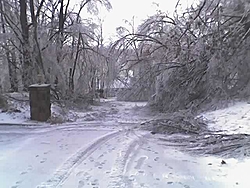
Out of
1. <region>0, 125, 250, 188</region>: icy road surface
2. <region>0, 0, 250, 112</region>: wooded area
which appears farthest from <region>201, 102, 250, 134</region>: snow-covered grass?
<region>0, 125, 250, 188</region>: icy road surface

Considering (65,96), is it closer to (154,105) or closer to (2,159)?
(154,105)

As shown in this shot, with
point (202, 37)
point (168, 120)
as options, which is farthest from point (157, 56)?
point (168, 120)

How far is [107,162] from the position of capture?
4.09 metres

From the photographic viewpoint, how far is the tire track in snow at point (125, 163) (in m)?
3.31

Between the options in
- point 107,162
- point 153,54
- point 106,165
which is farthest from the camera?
point 153,54

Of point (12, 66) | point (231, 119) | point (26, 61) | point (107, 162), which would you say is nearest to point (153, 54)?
point (26, 61)

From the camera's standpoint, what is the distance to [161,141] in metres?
5.45

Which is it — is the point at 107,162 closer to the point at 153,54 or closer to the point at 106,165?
the point at 106,165

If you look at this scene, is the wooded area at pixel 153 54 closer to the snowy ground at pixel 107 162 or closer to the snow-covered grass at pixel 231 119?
the snow-covered grass at pixel 231 119

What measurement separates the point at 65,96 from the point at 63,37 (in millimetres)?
3170

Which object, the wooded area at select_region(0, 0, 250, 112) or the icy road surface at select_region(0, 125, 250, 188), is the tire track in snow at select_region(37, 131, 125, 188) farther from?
the wooded area at select_region(0, 0, 250, 112)

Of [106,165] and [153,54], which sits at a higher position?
[153,54]

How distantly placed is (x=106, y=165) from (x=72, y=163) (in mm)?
451

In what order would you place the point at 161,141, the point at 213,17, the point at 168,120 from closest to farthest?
the point at 161,141 → the point at 168,120 → the point at 213,17
